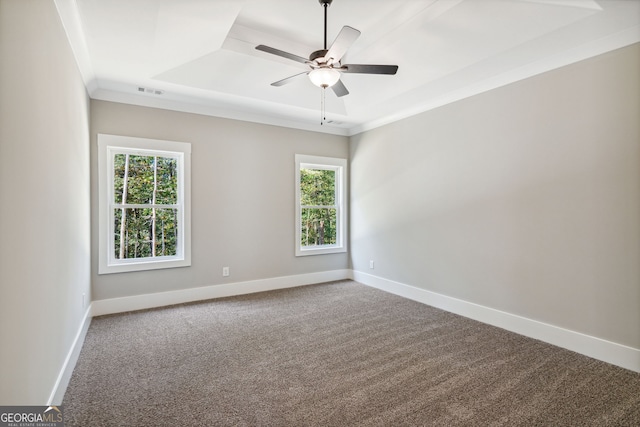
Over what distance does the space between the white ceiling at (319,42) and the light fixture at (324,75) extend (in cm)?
60

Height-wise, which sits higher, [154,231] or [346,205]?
[346,205]

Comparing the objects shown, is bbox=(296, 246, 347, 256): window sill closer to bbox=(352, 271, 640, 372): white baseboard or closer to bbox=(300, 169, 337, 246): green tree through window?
bbox=(300, 169, 337, 246): green tree through window

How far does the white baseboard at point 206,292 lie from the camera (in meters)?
3.86

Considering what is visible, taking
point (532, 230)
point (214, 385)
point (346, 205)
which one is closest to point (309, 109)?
point (346, 205)

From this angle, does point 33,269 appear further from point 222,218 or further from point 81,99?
point 222,218

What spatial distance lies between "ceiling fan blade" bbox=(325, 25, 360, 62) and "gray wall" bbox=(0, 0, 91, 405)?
1.75 metres

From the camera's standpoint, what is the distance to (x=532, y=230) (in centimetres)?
320

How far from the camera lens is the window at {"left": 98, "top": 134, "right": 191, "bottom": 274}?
384 centimetres

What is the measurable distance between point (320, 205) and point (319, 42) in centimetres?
280

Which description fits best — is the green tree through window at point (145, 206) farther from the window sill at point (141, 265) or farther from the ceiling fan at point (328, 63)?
the ceiling fan at point (328, 63)

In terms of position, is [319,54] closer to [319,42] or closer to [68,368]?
[319,42]

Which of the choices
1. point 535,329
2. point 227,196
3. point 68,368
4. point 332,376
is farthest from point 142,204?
point 535,329

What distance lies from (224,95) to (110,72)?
1.21m

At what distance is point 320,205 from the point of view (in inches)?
219
